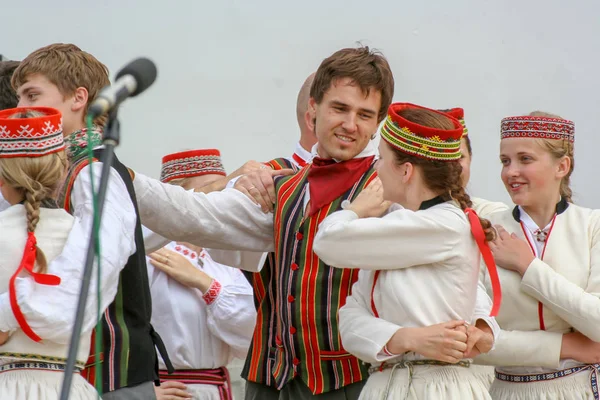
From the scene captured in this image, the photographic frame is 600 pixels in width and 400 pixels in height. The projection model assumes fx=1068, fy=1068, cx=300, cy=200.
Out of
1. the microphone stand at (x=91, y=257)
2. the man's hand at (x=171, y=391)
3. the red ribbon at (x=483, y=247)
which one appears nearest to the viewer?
the microphone stand at (x=91, y=257)

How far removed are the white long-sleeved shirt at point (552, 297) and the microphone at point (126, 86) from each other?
1.66 meters

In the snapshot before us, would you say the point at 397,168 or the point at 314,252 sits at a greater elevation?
the point at 397,168

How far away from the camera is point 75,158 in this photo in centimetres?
314

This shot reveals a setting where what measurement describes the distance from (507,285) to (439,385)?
714 mm

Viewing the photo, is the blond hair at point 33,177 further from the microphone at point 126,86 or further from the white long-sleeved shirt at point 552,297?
the white long-sleeved shirt at point 552,297

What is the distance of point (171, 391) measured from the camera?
428 cm

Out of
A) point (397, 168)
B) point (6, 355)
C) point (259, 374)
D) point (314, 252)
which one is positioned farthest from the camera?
point (259, 374)

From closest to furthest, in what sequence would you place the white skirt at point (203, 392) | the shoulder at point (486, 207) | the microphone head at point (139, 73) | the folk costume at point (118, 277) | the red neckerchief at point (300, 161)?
1. the microphone head at point (139, 73)
2. the folk costume at point (118, 277)
3. the shoulder at point (486, 207)
4. the white skirt at point (203, 392)
5. the red neckerchief at point (300, 161)

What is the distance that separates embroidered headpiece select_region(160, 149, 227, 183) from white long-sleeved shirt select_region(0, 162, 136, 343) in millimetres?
1822

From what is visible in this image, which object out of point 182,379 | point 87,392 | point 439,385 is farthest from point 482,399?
point 182,379

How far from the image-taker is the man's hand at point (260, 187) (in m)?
3.66

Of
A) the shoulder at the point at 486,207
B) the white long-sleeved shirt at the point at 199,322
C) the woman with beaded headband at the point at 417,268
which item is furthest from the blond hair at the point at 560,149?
the white long-sleeved shirt at the point at 199,322

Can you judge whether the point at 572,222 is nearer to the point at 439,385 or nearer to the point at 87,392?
the point at 439,385

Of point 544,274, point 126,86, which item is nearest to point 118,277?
point 126,86
